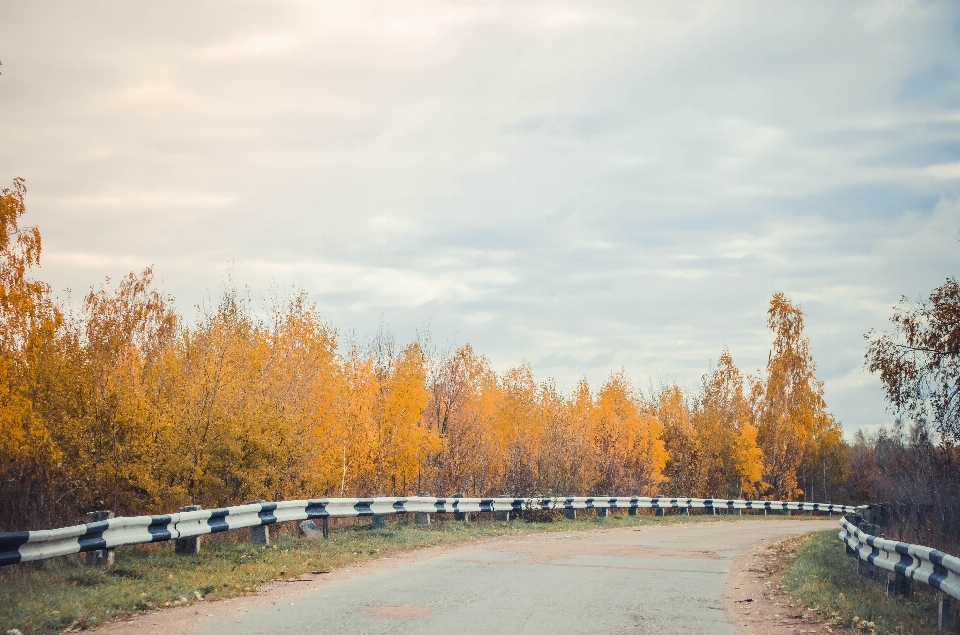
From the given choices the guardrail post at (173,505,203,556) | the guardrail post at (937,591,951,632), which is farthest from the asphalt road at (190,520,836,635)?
the guardrail post at (173,505,203,556)

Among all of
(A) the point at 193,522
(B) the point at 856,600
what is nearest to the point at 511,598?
(B) the point at 856,600

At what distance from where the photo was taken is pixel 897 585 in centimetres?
1127

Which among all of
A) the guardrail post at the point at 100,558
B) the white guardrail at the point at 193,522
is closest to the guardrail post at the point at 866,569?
the white guardrail at the point at 193,522

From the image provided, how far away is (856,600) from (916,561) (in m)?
1.15

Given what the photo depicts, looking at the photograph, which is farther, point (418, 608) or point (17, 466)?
point (17, 466)

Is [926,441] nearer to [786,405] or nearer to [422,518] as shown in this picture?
[422,518]

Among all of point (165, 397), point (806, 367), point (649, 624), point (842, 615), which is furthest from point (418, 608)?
point (806, 367)

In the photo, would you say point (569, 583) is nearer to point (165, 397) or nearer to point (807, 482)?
point (165, 397)

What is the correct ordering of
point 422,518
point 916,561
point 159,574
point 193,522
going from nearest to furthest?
1. point 916,561
2. point 159,574
3. point 193,522
4. point 422,518

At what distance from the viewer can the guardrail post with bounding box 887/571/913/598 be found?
11.2m

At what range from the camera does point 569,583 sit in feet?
38.4

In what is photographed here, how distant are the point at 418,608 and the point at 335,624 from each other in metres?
1.27

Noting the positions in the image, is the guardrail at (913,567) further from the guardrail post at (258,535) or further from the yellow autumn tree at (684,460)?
the yellow autumn tree at (684,460)

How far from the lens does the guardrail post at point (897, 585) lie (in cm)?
1123
